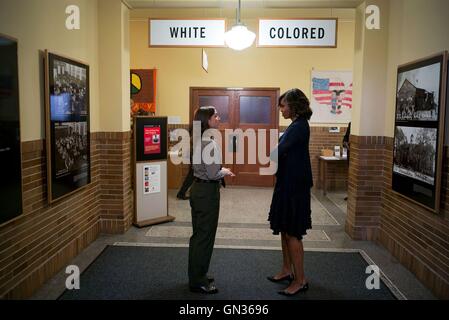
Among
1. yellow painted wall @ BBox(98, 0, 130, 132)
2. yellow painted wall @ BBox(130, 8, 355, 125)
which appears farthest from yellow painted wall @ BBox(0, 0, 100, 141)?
yellow painted wall @ BBox(130, 8, 355, 125)

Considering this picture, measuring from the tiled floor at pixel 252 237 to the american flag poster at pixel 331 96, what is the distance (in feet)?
6.41

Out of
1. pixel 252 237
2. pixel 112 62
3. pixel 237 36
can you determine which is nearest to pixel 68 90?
pixel 112 62

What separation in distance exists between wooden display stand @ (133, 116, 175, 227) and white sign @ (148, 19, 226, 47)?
123 cm

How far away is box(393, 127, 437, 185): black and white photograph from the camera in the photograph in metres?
3.59

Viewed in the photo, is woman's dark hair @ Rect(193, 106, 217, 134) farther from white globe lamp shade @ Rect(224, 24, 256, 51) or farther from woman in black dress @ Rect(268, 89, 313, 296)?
white globe lamp shade @ Rect(224, 24, 256, 51)

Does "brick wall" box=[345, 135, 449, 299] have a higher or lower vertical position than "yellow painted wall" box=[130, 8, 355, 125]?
lower

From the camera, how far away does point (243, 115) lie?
866cm

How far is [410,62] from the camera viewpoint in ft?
13.5

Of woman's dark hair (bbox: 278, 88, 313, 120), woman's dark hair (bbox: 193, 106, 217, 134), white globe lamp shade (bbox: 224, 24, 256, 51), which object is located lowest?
woman's dark hair (bbox: 193, 106, 217, 134)

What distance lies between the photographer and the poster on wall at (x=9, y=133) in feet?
9.25

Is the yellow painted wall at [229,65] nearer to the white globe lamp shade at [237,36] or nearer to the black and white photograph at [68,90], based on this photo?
the white globe lamp shade at [237,36]

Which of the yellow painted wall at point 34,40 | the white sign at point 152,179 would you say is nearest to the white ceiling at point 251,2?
the yellow painted wall at point 34,40

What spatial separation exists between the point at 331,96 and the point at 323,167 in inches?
59.6

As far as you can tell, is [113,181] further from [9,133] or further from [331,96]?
[331,96]
